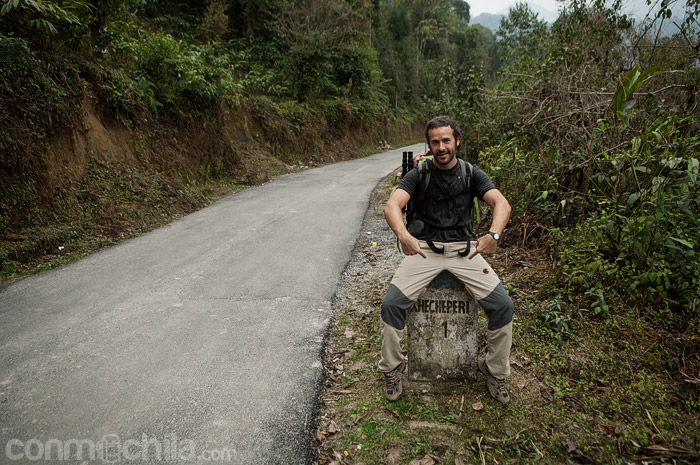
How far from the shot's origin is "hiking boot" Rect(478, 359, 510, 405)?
318 centimetres

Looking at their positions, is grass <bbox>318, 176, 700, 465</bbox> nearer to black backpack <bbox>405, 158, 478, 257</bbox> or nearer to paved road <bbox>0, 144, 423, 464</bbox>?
paved road <bbox>0, 144, 423, 464</bbox>

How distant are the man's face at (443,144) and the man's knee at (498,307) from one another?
3.50ft

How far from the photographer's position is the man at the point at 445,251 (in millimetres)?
3135

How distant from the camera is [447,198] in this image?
337 centimetres

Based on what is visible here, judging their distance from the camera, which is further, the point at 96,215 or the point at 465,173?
the point at 96,215

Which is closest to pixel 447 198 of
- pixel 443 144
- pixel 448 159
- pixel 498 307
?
pixel 448 159

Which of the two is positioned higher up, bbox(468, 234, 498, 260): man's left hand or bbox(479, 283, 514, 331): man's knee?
bbox(468, 234, 498, 260): man's left hand

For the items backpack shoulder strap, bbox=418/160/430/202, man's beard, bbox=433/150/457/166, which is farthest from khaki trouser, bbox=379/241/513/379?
man's beard, bbox=433/150/457/166

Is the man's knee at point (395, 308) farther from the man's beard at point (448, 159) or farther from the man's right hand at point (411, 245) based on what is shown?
the man's beard at point (448, 159)

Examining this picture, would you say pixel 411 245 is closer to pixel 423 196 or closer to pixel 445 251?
pixel 445 251

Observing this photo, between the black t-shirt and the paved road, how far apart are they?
165 centimetres

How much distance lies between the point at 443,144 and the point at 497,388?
1.93 metres

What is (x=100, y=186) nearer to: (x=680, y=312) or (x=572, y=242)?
(x=572, y=242)

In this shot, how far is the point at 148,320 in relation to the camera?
4.60 meters
